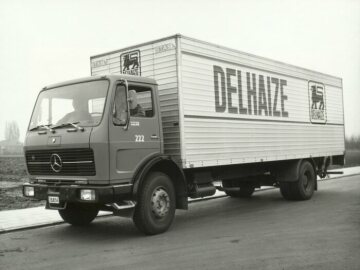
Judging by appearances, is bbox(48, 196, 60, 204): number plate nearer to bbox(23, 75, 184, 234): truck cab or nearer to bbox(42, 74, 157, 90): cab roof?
bbox(23, 75, 184, 234): truck cab

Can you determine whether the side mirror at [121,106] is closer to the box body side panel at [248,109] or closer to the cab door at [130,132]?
the cab door at [130,132]

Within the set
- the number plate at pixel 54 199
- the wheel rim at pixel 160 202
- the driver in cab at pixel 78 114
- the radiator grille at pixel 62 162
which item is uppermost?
the driver in cab at pixel 78 114

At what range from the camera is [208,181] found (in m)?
8.73

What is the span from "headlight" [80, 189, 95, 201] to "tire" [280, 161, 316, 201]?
A: 6.34 meters

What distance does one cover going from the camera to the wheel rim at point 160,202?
24.0 feet

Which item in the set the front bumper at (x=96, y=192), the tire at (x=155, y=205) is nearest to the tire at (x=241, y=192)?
the tire at (x=155, y=205)

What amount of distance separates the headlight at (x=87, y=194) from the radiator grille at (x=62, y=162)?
272 mm

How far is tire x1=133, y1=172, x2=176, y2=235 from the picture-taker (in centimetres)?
708

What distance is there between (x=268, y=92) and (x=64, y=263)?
667cm

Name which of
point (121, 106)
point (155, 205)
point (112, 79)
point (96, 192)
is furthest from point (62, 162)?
point (155, 205)

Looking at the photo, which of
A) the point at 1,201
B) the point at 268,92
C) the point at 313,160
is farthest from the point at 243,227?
the point at 1,201

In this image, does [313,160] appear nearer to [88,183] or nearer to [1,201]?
[88,183]

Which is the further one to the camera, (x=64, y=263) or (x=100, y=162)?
(x=100, y=162)

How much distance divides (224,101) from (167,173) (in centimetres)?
220
